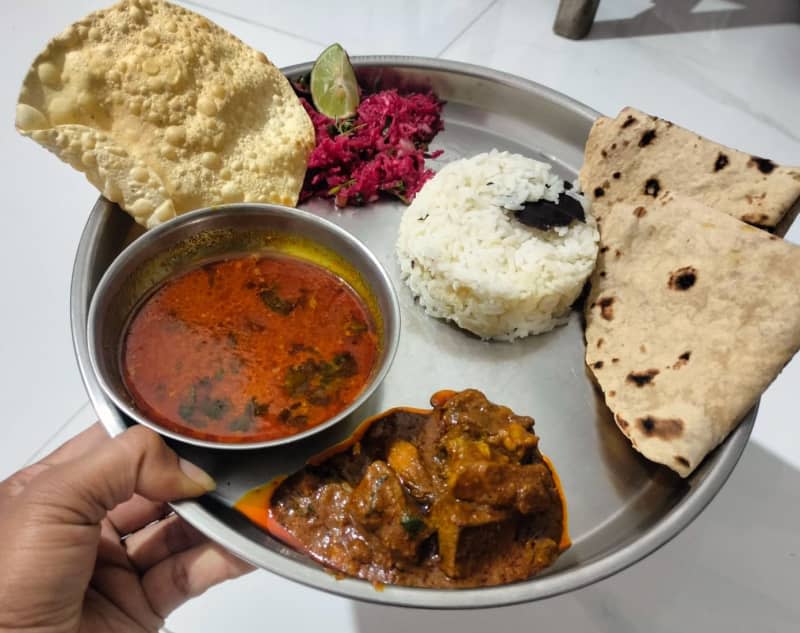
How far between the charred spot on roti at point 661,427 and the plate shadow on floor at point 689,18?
121 inches

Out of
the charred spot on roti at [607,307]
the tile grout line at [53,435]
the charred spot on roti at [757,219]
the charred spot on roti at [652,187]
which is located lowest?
the tile grout line at [53,435]

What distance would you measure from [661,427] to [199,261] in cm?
146

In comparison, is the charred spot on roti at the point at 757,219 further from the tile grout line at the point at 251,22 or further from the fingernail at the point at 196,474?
the tile grout line at the point at 251,22

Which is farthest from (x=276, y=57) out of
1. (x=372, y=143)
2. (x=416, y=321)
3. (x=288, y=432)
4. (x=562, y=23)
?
(x=288, y=432)

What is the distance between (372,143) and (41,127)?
114 centimetres

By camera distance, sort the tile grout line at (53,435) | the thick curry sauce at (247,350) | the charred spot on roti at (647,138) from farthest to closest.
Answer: the tile grout line at (53,435), the charred spot on roti at (647,138), the thick curry sauce at (247,350)

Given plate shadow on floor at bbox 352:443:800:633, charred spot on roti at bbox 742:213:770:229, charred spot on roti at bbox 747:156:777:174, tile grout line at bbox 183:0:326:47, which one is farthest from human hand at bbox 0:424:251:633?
tile grout line at bbox 183:0:326:47

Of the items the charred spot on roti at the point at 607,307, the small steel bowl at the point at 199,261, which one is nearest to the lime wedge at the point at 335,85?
the small steel bowl at the point at 199,261

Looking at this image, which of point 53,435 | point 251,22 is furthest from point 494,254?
point 251,22

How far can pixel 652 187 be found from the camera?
2.22 m

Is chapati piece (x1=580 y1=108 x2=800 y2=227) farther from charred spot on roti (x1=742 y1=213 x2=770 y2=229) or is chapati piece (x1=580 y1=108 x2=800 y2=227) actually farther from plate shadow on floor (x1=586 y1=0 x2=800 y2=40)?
plate shadow on floor (x1=586 y1=0 x2=800 y2=40)

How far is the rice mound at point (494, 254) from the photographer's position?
2.12m

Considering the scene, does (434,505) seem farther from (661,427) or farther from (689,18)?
(689,18)

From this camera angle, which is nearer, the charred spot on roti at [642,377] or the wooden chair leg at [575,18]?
the charred spot on roti at [642,377]
